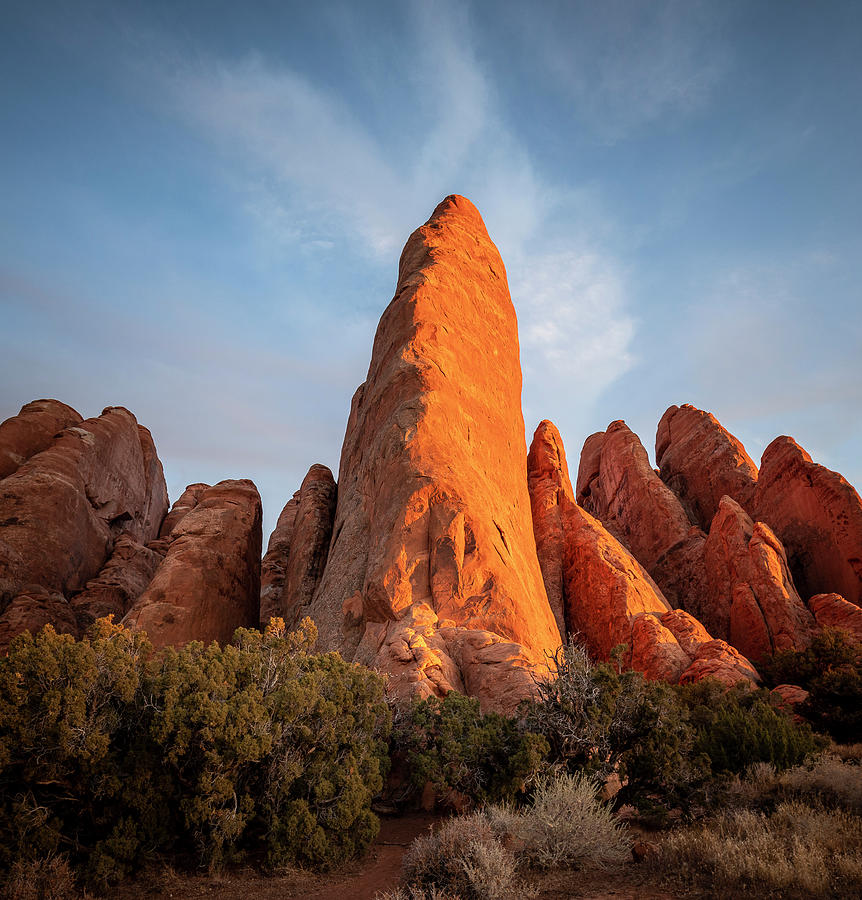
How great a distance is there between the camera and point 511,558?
19203 millimetres

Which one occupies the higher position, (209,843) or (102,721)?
(102,721)

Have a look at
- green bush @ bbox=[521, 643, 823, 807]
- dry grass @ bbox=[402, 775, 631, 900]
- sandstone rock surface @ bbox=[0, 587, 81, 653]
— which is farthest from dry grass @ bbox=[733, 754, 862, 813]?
sandstone rock surface @ bbox=[0, 587, 81, 653]

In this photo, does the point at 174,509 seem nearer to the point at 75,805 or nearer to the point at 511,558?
the point at 511,558

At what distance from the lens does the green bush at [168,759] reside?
7527 millimetres

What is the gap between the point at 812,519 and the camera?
27.5 metres

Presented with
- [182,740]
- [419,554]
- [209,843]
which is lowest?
[209,843]

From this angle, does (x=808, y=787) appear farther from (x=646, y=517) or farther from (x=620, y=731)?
(x=646, y=517)

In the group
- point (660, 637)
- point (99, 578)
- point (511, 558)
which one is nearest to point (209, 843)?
point (511, 558)

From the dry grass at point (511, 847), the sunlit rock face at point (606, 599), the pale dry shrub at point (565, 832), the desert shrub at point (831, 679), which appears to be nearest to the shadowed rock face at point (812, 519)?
the desert shrub at point (831, 679)

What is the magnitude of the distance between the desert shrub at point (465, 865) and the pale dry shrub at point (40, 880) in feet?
13.8

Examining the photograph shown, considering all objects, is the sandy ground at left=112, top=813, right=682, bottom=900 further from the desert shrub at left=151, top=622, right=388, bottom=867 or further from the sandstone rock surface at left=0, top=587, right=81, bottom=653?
the sandstone rock surface at left=0, top=587, right=81, bottom=653

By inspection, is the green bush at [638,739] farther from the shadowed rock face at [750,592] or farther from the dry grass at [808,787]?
the shadowed rock face at [750,592]

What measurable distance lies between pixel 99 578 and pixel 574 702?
24.7 m

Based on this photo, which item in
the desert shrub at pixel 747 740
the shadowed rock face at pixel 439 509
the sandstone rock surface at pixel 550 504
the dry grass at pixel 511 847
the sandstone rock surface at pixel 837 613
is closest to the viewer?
the dry grass at pixel 511 847
